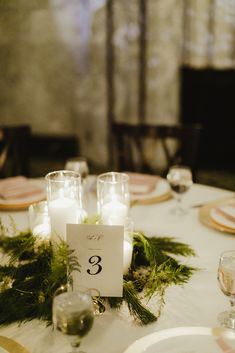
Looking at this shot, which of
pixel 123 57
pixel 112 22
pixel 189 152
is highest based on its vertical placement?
pixel 112 22

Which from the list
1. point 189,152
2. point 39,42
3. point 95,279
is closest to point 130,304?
point 95,279

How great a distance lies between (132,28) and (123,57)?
28 cm

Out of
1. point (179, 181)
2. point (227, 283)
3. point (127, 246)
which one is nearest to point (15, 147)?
point (179, 181)

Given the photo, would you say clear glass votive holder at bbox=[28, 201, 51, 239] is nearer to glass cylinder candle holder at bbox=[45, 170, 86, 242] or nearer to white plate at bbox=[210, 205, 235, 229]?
glass cylinder candle holder at bbox=[45, 170, 86, 242]

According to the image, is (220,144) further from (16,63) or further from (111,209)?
(111,209)

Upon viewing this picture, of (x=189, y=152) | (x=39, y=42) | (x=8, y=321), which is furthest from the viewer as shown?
(x=39, y=42)

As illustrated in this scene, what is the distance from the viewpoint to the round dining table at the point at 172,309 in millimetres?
923

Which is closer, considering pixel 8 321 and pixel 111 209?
pixel 8 321

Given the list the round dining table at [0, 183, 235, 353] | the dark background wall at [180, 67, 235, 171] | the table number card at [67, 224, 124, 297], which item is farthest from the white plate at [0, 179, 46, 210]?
the dark background wall at [180, 67, 235, 171]

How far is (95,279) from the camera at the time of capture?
104cm

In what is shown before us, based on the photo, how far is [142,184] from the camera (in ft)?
6.06

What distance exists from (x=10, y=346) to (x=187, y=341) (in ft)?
1.11

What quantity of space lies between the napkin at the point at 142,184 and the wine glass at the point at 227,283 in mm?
781

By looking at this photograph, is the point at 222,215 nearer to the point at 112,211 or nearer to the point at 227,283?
the point at 112,211
